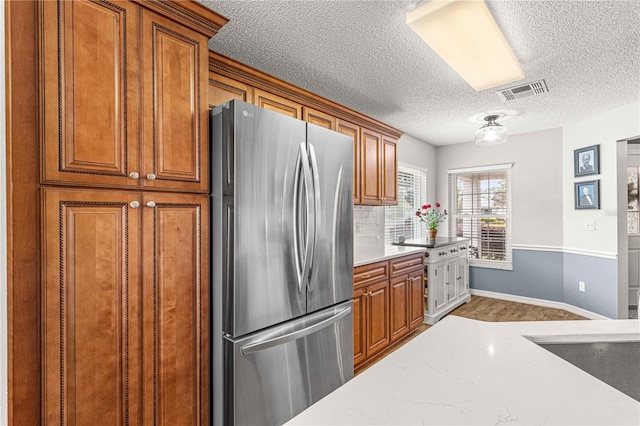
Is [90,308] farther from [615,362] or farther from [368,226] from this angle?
[368,226]

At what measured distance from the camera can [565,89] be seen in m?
2.94

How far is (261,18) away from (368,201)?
75.1 inches

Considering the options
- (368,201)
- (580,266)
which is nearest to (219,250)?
(368,201)

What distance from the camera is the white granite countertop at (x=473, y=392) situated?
606mm

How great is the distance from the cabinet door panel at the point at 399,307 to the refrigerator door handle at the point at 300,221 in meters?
1.49

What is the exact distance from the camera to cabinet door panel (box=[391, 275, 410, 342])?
3.11 metres

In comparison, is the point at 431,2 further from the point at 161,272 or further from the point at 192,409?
the point at 192,409

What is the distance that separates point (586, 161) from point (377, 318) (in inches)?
132

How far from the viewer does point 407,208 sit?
475 cm

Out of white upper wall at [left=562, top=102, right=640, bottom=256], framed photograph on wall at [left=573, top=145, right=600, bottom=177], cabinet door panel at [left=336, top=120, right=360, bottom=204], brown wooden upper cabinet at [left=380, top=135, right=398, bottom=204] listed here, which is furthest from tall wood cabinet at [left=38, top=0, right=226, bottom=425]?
framed photograph on wall at [left=573, top=145, right=600, bottom=177]

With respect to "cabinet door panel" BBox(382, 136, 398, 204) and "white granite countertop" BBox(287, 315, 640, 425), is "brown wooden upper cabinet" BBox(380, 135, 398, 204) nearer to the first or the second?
"cabinet door panel" BBox(382, 136, 398, 204)

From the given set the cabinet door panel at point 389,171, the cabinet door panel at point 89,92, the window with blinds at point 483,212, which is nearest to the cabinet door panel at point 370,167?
the cabinet door panel at point 389,171

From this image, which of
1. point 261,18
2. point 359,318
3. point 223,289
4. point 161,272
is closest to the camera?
point 161,272

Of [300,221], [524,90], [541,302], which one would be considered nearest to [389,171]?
[524,90]
